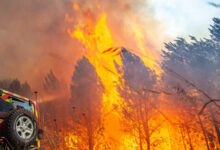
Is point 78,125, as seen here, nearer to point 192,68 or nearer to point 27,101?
point 192,68

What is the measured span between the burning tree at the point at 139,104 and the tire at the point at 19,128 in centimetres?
1277

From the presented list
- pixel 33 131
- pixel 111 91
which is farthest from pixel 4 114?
pixel 111 91

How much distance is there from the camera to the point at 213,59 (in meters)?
21.3

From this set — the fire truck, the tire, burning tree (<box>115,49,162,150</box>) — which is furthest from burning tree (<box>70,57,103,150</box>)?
the tire

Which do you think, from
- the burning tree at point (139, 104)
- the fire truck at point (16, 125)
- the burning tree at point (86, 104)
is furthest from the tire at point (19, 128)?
the burning tree at point (86, 104)

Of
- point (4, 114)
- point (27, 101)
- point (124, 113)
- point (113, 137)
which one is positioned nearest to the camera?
point (4, 114)

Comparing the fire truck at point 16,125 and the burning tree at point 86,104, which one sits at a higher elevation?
the burning tree at point 86,104

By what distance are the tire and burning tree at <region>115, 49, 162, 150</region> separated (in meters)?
12.8

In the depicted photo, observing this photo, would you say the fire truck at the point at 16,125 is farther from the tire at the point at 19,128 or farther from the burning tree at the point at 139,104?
the burning tree at the point at 139,104

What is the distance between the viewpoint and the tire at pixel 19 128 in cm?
346

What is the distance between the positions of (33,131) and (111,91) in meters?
18.8

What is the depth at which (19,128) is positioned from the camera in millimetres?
3693

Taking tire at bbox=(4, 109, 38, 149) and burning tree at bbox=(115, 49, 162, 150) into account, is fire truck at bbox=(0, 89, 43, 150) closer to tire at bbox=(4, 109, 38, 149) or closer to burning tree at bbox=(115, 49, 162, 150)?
tire at bbox=(4, 109, 38, 149)

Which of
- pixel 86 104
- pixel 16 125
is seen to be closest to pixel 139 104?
pixel 86 104
